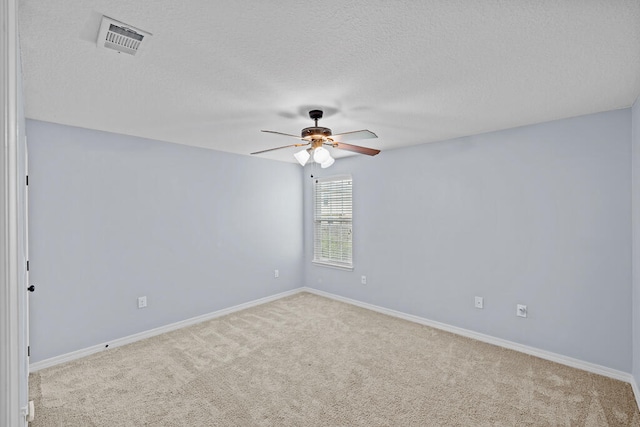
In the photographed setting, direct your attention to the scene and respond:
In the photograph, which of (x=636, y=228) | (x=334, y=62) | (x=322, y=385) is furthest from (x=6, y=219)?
(x=636, y=228)

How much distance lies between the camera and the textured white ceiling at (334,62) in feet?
4.77

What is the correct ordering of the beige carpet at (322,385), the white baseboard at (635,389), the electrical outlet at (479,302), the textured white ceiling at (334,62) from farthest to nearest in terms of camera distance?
the electrical outlet at (479,302) → the white baseboard at (635,389) → the beige carpet at (322,385) → the textured white ceiling at (334,62)

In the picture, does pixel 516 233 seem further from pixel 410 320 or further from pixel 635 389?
pixel 410 320

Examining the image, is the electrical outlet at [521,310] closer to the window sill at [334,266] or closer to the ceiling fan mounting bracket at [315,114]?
the window sill at [334,266]

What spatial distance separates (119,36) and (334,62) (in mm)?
1173

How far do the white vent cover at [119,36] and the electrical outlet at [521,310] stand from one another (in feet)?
12.9

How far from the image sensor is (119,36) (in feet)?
5.34

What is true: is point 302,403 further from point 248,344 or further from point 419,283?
point 419,283

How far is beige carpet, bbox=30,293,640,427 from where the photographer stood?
2273mm

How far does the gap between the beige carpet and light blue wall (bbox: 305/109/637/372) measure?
402 mm

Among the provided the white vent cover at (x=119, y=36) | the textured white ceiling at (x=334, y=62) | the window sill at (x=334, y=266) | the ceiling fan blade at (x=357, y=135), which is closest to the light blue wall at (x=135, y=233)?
the textured white ceiling at (x=334, y=62)

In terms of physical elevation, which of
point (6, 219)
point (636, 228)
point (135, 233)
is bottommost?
point (135, 233)

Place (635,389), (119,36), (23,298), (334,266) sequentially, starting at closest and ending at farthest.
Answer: (119,36) → (23,298) → (635,389) → (334,266)

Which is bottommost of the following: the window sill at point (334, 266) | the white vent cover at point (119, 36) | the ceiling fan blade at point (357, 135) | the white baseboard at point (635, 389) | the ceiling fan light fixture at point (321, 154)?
the white baseboard at point (635, 389)
